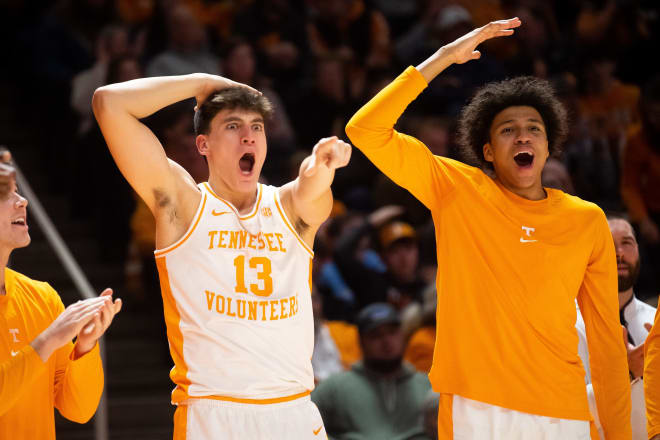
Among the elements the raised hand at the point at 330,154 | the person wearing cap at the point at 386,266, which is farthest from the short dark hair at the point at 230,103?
the person wearing cap at the point at 386,266

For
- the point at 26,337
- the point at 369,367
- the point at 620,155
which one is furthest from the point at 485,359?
the point at 620,155

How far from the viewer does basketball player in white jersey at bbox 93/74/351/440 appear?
11.5 ft

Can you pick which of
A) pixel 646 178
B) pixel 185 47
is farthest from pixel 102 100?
pixel 646 178

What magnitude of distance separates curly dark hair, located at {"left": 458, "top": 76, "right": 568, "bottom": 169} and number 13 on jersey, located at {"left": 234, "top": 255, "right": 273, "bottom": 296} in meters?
1.03

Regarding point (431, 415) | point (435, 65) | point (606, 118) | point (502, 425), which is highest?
point (606, 118)

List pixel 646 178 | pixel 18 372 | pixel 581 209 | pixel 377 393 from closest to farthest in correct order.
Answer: pixel 18 372, pixel 581 209, pixel 377 393, pixel 646 178

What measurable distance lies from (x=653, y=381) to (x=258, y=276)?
1.49 meters

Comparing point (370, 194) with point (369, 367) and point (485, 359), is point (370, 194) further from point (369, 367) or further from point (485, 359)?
point (485, 359)

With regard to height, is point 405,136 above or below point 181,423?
above

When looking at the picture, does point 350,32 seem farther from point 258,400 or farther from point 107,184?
point 258,400

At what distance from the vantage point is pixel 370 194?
814 centimetres

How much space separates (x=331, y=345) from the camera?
6.56 m

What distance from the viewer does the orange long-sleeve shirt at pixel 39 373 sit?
3.60 m

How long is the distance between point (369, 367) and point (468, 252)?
2.46m
